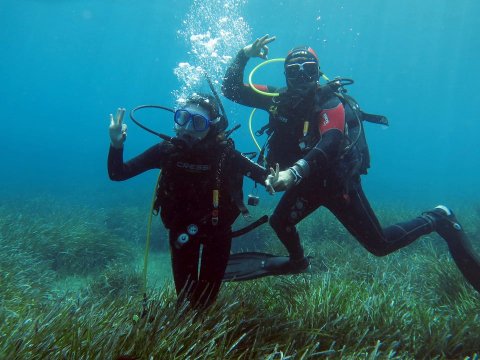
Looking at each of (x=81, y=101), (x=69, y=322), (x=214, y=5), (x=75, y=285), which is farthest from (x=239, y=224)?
(x=81, y=101)

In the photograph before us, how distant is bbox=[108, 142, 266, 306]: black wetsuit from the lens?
3.76 meters

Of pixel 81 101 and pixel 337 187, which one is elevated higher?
pixel 81 101

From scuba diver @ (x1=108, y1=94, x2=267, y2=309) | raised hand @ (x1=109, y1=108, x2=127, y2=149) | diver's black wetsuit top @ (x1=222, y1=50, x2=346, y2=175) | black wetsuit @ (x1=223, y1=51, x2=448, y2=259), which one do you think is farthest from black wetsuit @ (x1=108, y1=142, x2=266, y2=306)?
black wetsuit @ (x1=223, y1=51, x2=448, y2=259)

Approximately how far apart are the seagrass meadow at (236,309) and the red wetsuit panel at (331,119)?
2.03 meters

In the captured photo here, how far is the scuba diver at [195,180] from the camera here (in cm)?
374

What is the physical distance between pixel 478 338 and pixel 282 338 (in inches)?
81.4

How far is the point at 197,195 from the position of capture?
12.4ft

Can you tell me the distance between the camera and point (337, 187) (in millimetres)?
4664

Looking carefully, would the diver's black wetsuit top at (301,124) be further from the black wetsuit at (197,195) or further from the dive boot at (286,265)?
the dive boot at (286,265)

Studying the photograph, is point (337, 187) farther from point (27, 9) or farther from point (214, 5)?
point (27, 9)

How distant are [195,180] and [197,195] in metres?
0.16

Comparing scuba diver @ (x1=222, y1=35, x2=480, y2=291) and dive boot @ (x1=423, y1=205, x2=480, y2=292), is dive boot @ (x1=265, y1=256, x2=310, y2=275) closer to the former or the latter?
scuba diver @ (x1=222, y1=35, x2=480, y2=291)

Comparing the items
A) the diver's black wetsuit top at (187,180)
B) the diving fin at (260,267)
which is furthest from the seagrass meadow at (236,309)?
the diver's black wetsuit top at (187,180)

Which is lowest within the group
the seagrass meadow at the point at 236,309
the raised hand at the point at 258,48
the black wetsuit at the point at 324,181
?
the seagrass meadow at the point at 236,309
